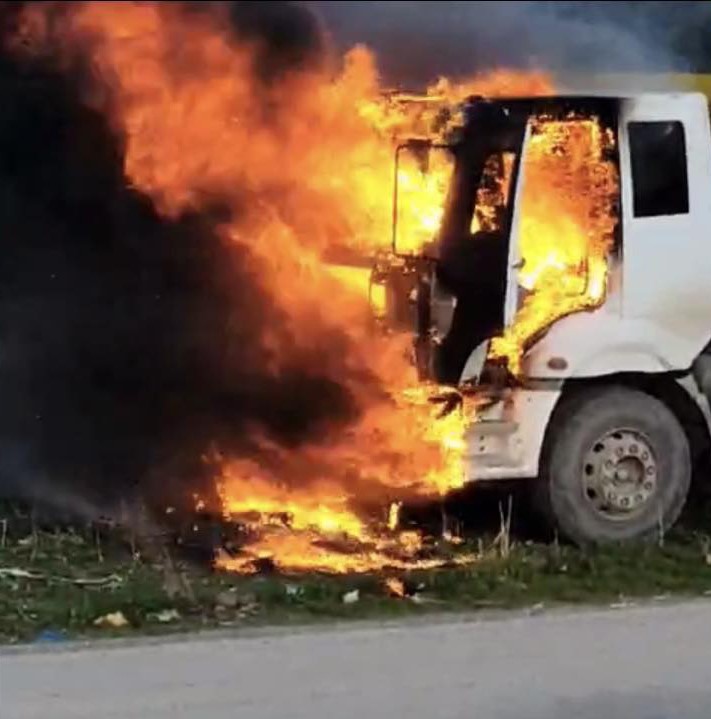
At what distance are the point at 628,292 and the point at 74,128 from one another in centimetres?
302

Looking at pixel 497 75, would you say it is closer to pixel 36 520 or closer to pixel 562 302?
pixel 562 302

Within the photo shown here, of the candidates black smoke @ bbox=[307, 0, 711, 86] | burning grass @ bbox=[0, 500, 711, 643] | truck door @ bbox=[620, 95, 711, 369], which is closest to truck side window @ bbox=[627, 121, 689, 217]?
truck door @ bbox=[620, 95, 711, 369]

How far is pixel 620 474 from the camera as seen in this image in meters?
9.26

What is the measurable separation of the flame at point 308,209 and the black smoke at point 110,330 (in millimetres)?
107

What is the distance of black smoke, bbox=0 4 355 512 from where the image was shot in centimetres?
977

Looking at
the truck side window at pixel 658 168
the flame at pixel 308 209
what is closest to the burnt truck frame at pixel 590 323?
the truck side window at pixel 658 168

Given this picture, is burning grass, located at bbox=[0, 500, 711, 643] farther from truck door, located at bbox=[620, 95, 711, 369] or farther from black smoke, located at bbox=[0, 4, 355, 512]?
truck door, located at bbox=[620, 95, 711, 369]

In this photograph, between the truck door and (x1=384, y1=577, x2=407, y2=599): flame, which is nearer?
(x1=384, y1=577, x2=407, y2=599): flame

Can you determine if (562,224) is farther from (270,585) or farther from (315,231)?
(270,585)

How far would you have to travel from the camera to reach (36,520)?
9.39 m

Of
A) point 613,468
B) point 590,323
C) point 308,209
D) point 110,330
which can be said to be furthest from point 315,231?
point 613,468

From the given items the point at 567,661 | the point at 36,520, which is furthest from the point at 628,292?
the point at 36,520

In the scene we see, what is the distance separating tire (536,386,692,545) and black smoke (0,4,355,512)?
1.19 m

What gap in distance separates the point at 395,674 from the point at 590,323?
2.72m
